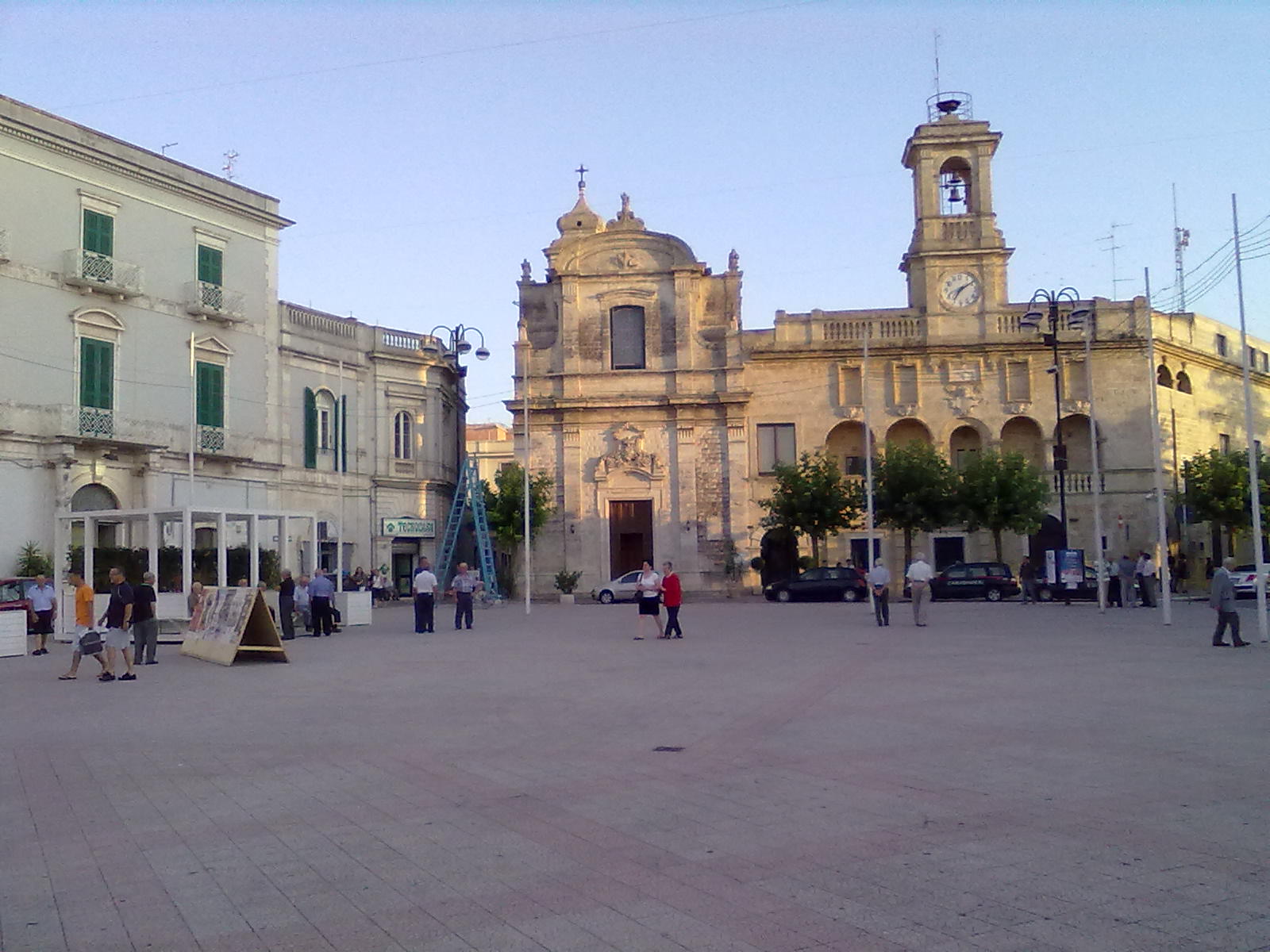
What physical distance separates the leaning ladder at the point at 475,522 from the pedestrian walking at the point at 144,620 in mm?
22942

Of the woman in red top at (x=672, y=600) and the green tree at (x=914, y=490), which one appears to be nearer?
the woman in red top at (x=672, y=600)

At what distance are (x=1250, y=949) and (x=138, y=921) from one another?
A: 4761 millimetres

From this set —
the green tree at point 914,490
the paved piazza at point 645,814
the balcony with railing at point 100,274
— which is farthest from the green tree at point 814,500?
the paved piazza at point 645,814

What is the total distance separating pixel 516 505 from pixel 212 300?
14842 millimetres

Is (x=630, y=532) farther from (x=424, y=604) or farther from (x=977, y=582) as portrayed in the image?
(x=424, y=604)

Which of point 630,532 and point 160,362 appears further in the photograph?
point 630,532

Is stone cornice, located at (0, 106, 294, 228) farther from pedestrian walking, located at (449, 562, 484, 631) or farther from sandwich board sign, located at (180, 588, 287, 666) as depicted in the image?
sandwich board sign, located at (180, 588, 287, 666)

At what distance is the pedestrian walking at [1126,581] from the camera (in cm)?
3234

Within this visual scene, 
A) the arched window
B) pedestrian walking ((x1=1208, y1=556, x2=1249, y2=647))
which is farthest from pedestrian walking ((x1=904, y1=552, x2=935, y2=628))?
the arched window

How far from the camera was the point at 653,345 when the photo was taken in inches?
1848

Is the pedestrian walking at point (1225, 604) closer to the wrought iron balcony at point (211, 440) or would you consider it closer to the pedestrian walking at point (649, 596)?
the pedestrian walking at point (649, 596)

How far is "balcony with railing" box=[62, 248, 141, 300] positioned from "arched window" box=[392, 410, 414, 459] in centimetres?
1362

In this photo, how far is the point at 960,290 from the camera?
47094 millimetres

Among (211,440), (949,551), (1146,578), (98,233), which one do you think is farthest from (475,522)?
(1146,578)
